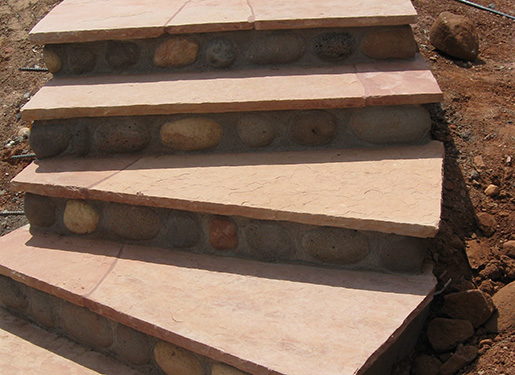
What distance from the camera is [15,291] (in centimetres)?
284

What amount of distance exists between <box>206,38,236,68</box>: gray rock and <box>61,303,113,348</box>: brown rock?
147 cm

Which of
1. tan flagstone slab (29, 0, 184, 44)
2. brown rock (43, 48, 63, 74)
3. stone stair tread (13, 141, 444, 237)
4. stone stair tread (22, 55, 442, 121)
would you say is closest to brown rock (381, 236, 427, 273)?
stone stair tread (13, 141, 444, 237)

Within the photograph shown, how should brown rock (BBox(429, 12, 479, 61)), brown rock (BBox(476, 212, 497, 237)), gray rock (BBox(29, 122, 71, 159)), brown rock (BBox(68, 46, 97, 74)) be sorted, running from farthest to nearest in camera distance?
brown rock (BBox(429, 12, 479, 61)) → brown rock (BBox(68, 46, 97, 74)) → gray rock (BBox(29, 122, 71, 159)) → brown rock (BBox(476, 212, 497, 237))

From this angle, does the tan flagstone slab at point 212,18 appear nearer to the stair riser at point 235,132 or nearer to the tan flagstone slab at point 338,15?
the tan flagstone slab at point 338,15

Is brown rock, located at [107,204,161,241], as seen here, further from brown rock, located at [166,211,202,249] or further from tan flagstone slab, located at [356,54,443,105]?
tan flagstone slab, located at [356,54,443,105]

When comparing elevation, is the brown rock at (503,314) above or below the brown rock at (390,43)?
below

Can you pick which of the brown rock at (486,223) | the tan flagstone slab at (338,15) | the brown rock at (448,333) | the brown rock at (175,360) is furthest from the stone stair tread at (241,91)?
the brown rock at (175,360)

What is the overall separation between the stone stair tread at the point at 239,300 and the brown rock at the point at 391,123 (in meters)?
0.74

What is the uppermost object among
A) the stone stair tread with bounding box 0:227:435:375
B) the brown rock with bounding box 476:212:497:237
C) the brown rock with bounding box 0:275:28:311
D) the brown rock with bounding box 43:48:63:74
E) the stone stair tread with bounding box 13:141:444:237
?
the brown rock with bounding box 43:48:63:74

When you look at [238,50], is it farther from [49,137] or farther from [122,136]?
[49,137]

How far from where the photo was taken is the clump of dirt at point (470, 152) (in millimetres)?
2707

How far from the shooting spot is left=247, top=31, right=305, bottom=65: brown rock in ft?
10.0

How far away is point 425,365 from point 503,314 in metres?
0.42

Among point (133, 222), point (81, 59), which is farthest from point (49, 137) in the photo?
point (133, 222)
